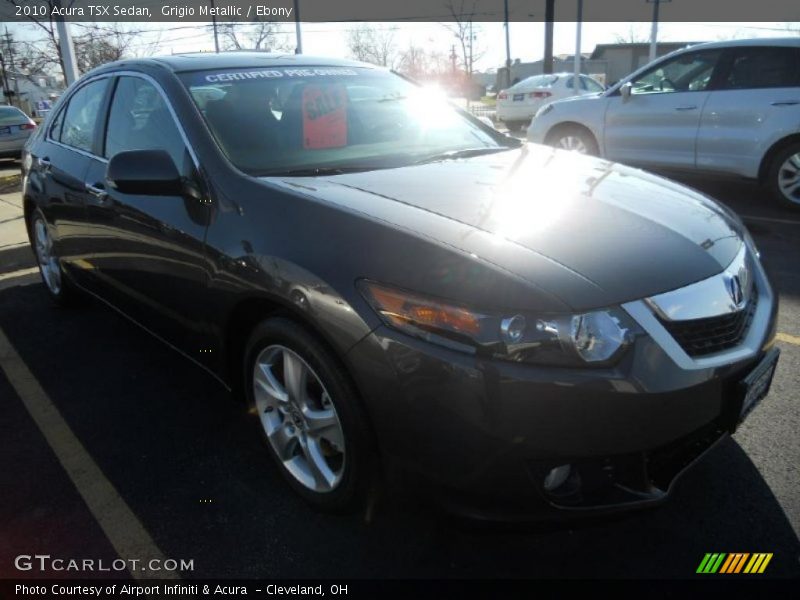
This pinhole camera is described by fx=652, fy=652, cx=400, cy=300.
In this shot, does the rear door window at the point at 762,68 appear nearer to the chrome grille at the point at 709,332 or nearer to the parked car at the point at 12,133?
the chrome grille at the point at 709,332

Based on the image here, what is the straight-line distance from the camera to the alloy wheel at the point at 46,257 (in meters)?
4.45

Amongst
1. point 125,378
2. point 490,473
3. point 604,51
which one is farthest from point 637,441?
point 604,51

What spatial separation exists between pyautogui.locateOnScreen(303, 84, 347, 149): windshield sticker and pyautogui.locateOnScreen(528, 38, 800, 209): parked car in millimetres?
5206

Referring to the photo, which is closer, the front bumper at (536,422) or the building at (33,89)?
the front bumper at (536,422)

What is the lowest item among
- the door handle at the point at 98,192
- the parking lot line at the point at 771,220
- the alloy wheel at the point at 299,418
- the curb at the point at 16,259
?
the curb at the point at 16,259

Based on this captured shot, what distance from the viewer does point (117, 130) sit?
11.3ft

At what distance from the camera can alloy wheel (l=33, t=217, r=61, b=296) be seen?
4.45 meters

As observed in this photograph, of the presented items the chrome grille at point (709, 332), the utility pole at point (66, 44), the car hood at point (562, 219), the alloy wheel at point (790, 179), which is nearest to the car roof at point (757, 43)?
the alloy wheel at point (790, 179)

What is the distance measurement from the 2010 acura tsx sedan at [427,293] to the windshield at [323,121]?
0.6 inches

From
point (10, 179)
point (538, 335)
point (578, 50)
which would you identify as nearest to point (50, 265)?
point (538, 335)

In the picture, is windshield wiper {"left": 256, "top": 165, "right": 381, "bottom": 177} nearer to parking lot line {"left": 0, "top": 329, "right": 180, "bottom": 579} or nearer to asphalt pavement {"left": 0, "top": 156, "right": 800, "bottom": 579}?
asphalt pavement {"left": 0, "top": 156, "right": 800, "bottom": 579}

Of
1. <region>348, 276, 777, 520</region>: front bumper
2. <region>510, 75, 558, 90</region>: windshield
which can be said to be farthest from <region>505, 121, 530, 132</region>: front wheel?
<region>348, 276, 777, 520</region>: front bumper

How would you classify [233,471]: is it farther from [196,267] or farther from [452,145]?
[452,145]

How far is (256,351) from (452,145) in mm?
1525
